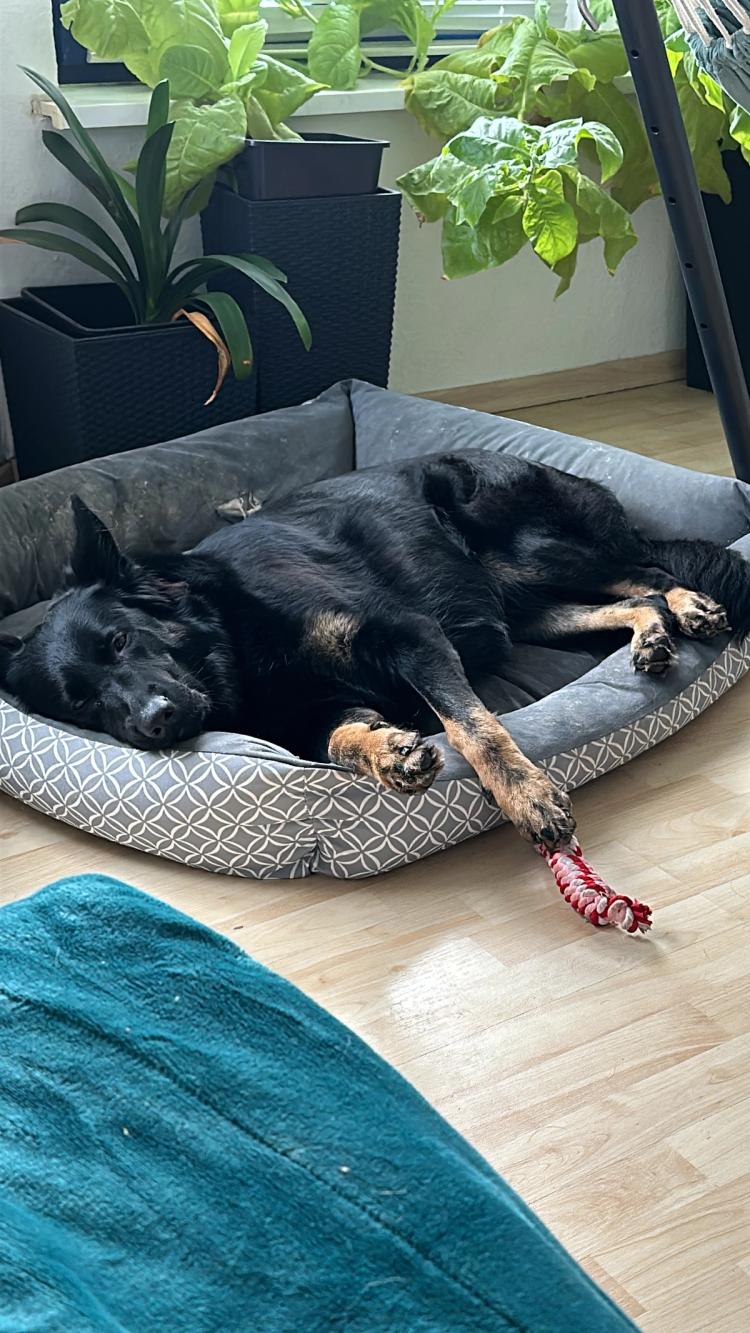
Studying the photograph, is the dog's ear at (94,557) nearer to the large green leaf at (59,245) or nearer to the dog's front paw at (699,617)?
the dog's front paw at (699,617)

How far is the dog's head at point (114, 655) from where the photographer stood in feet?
6.95

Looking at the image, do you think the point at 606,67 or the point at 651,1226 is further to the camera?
the point at 606,67

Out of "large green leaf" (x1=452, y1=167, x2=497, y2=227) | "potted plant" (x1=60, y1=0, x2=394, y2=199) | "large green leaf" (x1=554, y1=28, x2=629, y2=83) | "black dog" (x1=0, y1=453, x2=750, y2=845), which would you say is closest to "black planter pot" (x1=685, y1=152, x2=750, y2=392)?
"large green leaf" (x1=554, y1=28, x2=629, y2=83)

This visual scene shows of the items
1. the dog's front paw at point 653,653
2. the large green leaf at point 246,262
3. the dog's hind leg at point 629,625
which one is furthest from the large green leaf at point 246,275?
the dog's front paw at point 653,653

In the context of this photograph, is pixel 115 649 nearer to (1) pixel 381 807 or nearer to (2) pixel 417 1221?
(1) pixel 381 807

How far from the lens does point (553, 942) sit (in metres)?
A: 1.88

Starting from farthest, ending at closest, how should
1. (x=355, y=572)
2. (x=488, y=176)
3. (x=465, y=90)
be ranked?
(x=465, y=90)
(x=488, y=176)
(x=355, y=572)

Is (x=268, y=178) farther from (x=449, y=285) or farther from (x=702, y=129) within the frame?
(x=702, y=129)

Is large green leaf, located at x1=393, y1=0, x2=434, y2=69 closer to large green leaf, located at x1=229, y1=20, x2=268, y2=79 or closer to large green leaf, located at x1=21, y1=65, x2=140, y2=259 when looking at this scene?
large green leaf, located at x1=229, y1=20, x2=268, y2=79

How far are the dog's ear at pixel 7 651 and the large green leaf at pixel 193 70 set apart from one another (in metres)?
1.61

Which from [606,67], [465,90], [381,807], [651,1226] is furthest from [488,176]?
[651,1226]

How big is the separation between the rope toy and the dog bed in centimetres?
18

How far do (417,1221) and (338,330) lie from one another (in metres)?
2.99

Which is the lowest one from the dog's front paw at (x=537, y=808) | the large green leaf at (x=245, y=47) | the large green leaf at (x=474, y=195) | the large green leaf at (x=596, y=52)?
the dog's front paw at (x=537, y=808)
